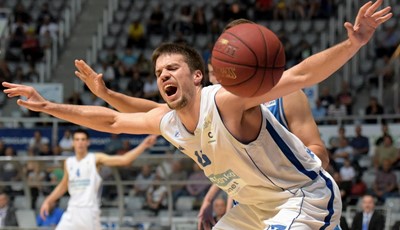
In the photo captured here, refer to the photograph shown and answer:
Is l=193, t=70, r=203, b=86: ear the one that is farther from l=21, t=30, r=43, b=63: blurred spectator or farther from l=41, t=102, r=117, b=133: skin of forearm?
l=21, t=30, r=43, b=63: blurred spectator

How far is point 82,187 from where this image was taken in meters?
12.4

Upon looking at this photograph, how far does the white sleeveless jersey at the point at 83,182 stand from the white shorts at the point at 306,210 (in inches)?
269

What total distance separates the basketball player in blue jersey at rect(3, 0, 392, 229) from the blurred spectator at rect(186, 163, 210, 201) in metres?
8.54

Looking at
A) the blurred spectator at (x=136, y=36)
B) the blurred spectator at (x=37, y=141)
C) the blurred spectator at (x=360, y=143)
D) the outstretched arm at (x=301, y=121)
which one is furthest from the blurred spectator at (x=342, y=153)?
the outstretched arm at (x=301, y=121)

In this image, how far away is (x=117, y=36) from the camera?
23.6 metres

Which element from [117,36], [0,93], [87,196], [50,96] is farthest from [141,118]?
[117,36]

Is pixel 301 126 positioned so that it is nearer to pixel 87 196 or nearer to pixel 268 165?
pixel 268 165

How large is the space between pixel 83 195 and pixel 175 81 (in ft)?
23.3

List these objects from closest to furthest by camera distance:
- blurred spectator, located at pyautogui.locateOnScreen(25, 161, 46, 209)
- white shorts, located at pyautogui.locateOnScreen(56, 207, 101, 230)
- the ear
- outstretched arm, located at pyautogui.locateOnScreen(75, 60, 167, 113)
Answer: the ear < outstretched arm, located at pyautogui.locateOnScreen(75, 60, 167, 113) < white shorts, located at pyautogui.locateOnScreen(56, 207, 101, 230) < blurred spectator, located at pyautogui.locateOnScreen(25, 161, 46, 209)

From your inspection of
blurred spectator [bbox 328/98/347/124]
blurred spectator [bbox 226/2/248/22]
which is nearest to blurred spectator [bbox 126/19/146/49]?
blurred spectator [bbox 226/2/248/22]

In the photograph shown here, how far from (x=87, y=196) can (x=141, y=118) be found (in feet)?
21.6

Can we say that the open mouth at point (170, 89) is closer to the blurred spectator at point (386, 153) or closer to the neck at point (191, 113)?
the neck at point (191, 113)

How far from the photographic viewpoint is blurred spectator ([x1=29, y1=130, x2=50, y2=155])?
18.0 metres

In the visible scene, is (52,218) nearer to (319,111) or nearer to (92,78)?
(319,111)
